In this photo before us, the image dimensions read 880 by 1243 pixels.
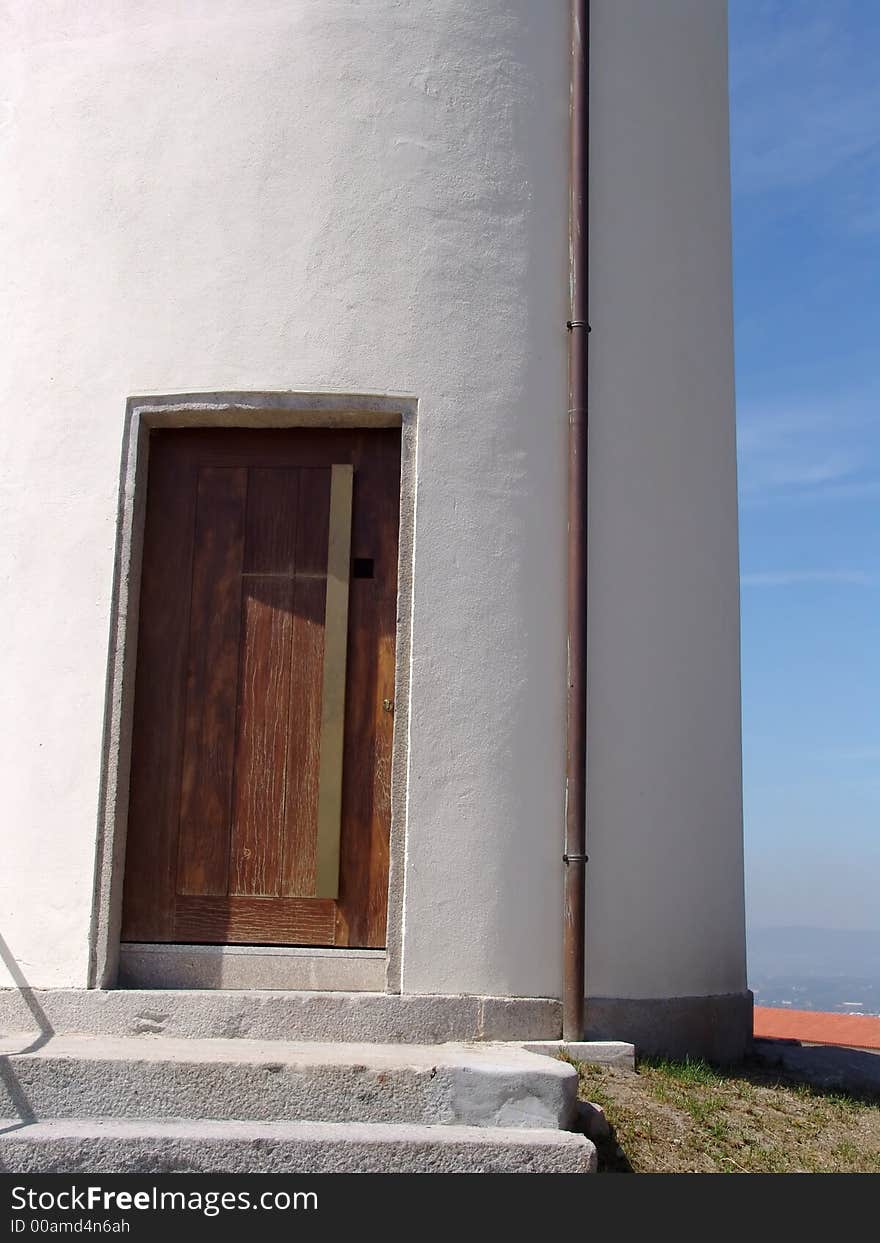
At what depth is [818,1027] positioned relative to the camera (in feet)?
33.9

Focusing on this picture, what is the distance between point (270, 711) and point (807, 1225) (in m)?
2.91

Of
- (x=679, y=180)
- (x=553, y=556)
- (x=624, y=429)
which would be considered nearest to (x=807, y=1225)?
(x=553, y=556)

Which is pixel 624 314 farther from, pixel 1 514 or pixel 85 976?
pixel 85 976

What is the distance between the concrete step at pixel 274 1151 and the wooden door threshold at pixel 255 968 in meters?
1.45

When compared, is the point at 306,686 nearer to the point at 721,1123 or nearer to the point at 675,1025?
the point at 675,1025

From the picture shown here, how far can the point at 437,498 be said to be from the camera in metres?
5.73

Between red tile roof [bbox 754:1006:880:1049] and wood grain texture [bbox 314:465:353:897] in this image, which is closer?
wood grain texture [bbox 314:465:353:897]

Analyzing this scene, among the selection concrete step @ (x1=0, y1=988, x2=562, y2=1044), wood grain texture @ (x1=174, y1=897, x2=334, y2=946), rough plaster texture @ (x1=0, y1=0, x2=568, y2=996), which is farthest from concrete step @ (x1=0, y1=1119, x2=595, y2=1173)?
wood grain texture @ (x1=174, y1=897, x2=334, y2=946)

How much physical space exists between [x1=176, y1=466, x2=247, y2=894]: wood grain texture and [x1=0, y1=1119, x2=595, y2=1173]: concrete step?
1.78 metres

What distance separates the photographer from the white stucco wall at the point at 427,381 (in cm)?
559

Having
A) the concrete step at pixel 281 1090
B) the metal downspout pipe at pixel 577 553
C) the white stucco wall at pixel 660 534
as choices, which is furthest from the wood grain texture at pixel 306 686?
the concrete step at pixel 281 1090

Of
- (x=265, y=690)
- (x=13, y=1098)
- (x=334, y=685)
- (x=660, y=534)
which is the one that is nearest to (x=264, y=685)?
(x=265, y=690)

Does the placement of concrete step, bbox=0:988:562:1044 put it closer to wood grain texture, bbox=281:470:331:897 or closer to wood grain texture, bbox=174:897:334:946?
wood grain texture, bbox=174:897:334:946

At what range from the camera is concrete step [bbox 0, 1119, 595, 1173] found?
12.9ft
